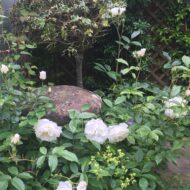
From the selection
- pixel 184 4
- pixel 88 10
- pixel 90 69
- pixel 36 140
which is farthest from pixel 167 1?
pixel 36 140

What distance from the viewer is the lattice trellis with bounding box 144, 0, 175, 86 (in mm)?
5000

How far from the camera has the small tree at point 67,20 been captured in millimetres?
3719

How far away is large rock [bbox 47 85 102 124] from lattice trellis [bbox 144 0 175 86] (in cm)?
204

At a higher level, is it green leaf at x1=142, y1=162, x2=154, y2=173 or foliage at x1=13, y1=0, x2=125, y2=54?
foliage at x1=13, y1=0, x2=125, y2=54

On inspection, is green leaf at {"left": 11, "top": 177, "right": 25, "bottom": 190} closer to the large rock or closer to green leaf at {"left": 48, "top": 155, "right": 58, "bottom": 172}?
green leaf at {"left": 48, "top": 155, "right": 58, "bottom": 172}

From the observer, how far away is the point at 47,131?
84.9 inches

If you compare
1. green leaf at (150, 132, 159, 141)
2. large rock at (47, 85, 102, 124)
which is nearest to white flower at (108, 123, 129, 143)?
green leaf at (150, 132, 159, 141)

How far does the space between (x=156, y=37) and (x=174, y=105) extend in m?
2.75

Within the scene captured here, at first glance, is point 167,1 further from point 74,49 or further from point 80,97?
point 80,97

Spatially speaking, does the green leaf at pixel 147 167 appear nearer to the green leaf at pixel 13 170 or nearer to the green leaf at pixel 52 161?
the green leaf at pixel 52 161

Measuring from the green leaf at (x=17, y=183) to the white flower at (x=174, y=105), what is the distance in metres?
0.89

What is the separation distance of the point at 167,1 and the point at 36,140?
9.89 feet

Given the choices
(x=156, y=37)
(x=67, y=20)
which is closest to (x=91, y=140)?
(x=67, y=20)

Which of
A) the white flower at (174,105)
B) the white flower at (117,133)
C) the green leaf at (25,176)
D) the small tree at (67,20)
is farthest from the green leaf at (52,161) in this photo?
the small tree at (67,20)
